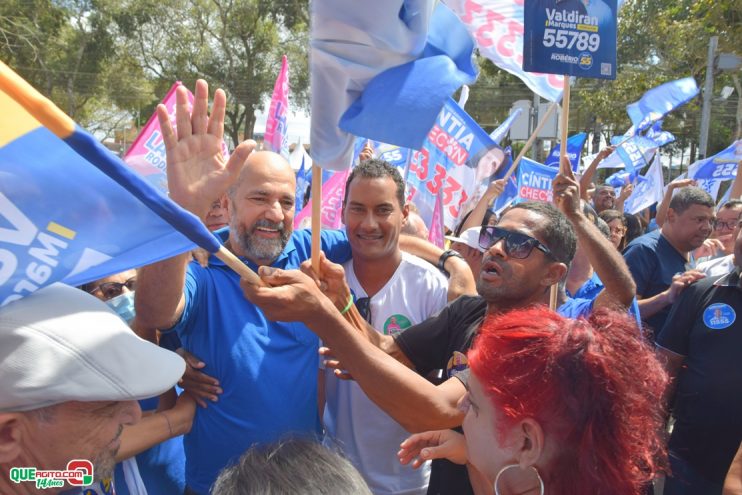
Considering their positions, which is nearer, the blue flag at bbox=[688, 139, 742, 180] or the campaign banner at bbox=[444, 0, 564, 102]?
the campaign banner at bbox=[444, 0, 564, 102]

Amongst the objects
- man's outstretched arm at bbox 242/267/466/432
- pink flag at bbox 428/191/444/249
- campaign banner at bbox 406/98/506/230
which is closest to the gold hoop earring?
man's outstretched arm at bbox 242/267/466/432

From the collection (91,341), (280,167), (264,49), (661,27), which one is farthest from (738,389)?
(264,49)

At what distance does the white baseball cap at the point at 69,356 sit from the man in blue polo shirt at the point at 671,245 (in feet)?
11.9

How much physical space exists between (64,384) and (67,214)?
410mm

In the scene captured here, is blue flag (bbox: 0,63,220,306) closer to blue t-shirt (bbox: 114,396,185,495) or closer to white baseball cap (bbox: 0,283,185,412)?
white baseball cap (bbox: 0,283,185,412)

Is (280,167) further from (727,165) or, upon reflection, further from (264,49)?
(264,49)

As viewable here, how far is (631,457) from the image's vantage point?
1.42 meters

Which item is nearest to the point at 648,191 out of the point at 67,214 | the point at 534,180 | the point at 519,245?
the point at 534,180

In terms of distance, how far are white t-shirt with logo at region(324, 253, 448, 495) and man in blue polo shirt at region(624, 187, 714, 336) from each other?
2070 mm

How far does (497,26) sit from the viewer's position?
12.0 ft

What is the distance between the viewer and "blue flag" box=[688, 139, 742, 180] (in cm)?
793

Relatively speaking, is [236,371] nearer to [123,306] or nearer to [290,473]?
[123,306]

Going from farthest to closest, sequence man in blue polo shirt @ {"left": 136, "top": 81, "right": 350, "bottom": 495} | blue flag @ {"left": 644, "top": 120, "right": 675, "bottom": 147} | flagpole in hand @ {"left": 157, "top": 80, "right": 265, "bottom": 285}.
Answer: blue flag @ {"left": 644, "top": 120, "right": 675, "bottom": 147} → man in blue polo shirt @ {"left": 136, "top": 81, "right": 350, "bottom": 495} → flagpole in hand @ {"left": 157, "top": 80, "right": 265, "bottom": 285}

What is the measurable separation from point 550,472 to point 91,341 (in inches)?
39.9
